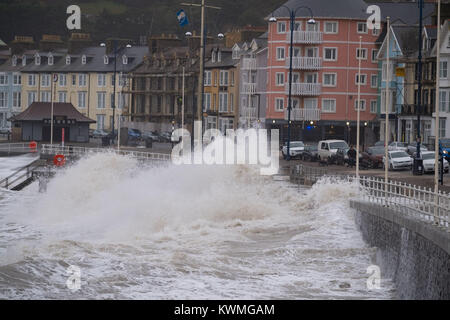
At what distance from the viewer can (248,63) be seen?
90.6 m

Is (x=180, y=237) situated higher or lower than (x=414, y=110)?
lower

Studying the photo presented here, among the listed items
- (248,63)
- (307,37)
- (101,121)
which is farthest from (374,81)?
(101,121)

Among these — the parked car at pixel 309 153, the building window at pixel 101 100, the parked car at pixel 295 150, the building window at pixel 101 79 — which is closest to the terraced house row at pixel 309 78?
the building window at pixel 101 79

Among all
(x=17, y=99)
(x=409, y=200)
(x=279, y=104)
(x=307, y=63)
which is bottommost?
(x=409, y=200)

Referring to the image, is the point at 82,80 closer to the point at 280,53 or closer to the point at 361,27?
the point at 280,53

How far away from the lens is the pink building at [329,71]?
3290 inches

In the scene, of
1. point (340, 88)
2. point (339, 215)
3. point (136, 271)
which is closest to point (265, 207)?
point (339, 215)

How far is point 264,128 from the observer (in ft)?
284

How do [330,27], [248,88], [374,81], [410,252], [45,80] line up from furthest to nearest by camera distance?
[45,80] < [248,88] < [374,81] < [330,27] < [410,252]

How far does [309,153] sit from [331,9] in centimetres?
2476

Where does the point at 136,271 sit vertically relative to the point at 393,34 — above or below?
below

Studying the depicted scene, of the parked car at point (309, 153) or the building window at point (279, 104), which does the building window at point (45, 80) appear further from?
the parked car at point (309, 153)
